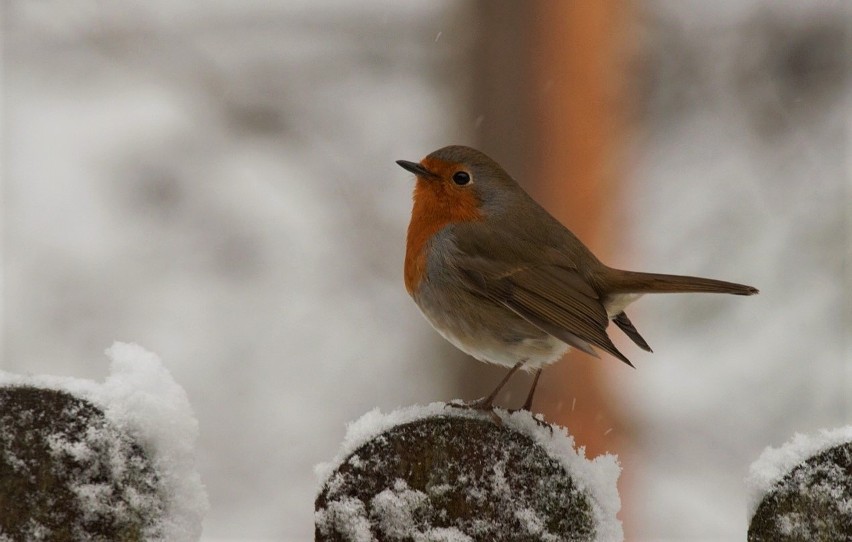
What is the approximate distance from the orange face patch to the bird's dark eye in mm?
11

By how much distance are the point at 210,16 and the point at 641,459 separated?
3.77 meters

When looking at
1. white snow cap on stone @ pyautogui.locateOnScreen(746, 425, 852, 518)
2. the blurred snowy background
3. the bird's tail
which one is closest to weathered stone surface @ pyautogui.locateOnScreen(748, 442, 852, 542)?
white snow cap on stone @ pyautogui.locateOnScreen(746, 425, 852, 518)

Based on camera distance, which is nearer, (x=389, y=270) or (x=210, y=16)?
(x=389, y=270)

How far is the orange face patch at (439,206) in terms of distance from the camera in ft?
9.77

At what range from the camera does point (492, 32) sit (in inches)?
208

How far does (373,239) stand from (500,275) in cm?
282

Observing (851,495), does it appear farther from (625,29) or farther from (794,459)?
(625,29)

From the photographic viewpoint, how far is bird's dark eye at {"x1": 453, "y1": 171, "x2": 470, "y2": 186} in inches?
117

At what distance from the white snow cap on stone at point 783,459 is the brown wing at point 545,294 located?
1.00 metres

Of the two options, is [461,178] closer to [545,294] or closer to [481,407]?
[545,294]

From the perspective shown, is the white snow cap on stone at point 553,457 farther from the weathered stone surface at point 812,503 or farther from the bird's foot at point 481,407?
the weathered stone surface at point 812,503

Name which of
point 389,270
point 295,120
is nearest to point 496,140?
point 389,270

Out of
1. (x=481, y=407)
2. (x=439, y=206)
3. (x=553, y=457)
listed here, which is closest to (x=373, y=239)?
(x=439, y=206)

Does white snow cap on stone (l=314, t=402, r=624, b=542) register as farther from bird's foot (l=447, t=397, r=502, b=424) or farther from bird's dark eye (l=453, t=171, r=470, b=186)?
bird's dark eye (l=453, t=171, r=470, b=186)
